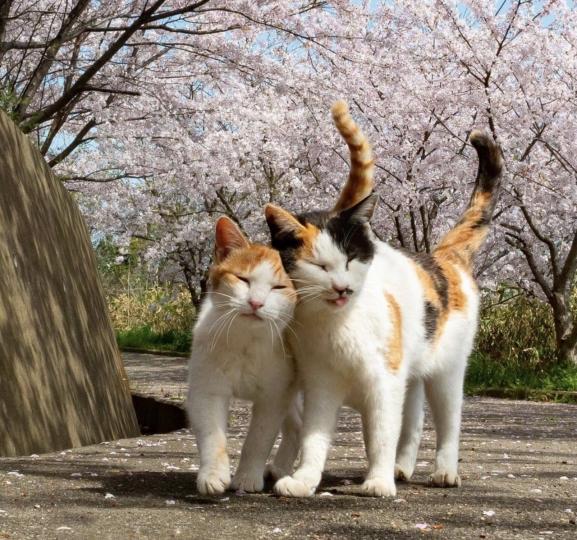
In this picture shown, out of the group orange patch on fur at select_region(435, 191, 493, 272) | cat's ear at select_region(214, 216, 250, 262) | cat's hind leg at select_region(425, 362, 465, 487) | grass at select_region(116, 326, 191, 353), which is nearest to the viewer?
cat's ear at select_region(214, 216, 250, 262)

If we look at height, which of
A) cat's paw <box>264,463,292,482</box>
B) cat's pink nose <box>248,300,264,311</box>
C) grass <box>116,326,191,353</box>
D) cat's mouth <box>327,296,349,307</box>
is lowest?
grass <box>116,326,191,353</box>

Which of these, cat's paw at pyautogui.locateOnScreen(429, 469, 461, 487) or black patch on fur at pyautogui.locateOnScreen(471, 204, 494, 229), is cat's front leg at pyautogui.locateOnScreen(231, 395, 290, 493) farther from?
black patch on fur at pyautogui.locateOnScreen(471, 204, 494, 229)

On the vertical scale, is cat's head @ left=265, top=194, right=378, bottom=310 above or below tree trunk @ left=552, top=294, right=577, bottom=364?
above

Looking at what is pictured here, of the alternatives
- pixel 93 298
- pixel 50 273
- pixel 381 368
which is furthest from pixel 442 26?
pixel 381 368

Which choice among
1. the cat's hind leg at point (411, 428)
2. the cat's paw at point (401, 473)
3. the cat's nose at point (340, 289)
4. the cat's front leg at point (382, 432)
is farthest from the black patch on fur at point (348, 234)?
the cat's paw at point (401, 473)

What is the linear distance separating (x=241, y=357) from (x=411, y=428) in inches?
46.4

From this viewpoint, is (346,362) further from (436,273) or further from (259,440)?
(436,273)

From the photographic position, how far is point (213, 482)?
11.6 ft

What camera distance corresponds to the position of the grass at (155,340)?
18.2m

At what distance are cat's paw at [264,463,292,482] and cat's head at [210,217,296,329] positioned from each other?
787 mm

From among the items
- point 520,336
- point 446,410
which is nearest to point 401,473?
point 446,410

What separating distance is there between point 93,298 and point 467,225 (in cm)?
323

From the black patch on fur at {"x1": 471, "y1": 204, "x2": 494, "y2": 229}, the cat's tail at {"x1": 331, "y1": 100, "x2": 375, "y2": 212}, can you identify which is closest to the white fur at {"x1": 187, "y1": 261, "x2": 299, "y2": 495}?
the cat's tail at {"x1": 331, "y1": 100, "x2": 375, "y2": 212}

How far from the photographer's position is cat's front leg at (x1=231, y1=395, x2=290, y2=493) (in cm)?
367
